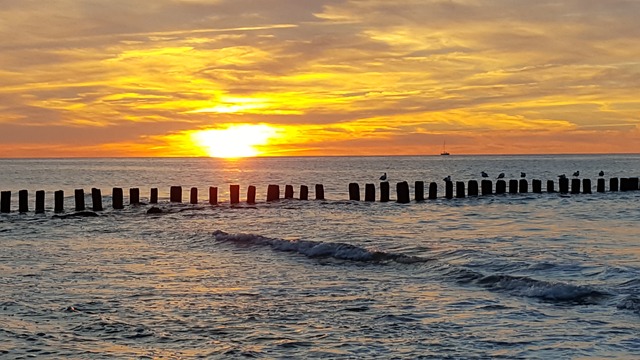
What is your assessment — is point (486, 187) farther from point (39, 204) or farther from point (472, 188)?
point (39, 204)

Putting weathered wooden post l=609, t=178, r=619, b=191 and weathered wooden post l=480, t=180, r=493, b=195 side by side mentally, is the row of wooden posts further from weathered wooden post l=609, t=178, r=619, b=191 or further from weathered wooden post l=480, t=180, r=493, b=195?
weathered wooden post l=609, t=178, r=619, b=191

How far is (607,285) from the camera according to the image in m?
11.4

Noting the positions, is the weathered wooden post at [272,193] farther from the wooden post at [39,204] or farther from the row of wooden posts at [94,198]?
the wooden post at [39,204]

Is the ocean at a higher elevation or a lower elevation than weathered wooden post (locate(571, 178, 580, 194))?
lower

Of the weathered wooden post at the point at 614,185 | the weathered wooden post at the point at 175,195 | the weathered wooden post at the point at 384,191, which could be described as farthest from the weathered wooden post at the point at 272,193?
the weathered wooden post at the point at 614,185

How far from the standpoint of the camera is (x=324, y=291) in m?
11.2

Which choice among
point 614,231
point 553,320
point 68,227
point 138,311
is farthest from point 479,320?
point 68,227

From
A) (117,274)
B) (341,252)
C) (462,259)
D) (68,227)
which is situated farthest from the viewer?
(68,227)

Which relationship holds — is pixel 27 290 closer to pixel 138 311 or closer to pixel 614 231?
pixel 138 311

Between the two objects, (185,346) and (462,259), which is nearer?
(185,346)

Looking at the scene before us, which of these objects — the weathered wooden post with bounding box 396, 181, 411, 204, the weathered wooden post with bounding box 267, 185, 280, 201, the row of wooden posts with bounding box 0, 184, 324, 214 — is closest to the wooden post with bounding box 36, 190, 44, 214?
the row of wooden posts with bounding box 0, 184, 324, 214

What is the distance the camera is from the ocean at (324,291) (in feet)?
26.2

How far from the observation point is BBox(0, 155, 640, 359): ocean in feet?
26.2

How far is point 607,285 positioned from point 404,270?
345cm
